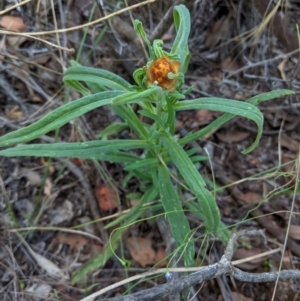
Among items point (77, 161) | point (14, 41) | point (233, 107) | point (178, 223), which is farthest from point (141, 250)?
point (14, 41)

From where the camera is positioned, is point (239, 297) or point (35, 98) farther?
point (35, 98)

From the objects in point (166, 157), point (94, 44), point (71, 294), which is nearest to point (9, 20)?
point (94, 44)

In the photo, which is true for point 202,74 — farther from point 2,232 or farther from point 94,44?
point 2,232

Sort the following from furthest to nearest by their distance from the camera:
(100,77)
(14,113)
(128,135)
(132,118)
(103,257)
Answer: (14,113) → (128,135) → (103,257) → (132,118) → (100,77)

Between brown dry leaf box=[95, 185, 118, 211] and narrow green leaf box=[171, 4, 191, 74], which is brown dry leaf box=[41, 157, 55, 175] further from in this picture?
narrow green leaf box=[171, 4, 191, 74]

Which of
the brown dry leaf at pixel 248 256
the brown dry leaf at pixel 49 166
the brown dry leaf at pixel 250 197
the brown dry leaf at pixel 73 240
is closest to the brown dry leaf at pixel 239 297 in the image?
the brown dry leaf at pixel 248 256

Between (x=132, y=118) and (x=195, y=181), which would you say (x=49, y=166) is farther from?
(x=195, y=181)
